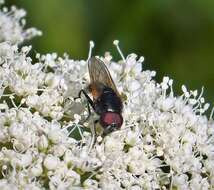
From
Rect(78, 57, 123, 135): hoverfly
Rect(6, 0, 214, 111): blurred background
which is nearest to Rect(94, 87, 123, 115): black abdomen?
Rect(78, 57, 123, 135): hoverfly

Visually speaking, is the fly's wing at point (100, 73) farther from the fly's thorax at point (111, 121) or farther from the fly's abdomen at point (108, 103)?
the fly's thorax at point (111, 121)

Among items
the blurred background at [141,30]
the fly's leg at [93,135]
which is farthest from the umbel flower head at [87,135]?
the blurred background at [141,30]

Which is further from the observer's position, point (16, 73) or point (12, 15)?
point (12, 15)

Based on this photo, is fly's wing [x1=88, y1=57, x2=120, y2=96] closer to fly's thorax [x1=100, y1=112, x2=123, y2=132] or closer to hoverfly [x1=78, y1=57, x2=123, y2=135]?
hoverfly [x1=78, y1=57, x2=123, y2=135]

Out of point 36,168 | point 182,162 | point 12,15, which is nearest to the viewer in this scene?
point 36,168

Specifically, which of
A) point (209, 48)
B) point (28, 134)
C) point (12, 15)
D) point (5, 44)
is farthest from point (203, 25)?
point (28, 134)

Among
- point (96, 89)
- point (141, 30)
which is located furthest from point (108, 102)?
point (141, 30)

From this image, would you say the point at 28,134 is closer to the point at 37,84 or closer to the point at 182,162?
the point at 37,84
